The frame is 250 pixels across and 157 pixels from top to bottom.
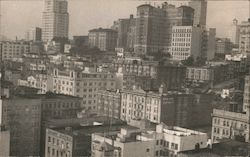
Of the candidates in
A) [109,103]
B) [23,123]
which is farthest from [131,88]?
[23,123]

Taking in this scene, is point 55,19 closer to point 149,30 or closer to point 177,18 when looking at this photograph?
point 149,30

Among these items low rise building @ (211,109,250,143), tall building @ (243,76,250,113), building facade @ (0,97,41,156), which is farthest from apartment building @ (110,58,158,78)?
building facade @ (0,97,41,156)

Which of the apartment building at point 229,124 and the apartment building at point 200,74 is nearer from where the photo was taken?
the apartment building at point 229,124

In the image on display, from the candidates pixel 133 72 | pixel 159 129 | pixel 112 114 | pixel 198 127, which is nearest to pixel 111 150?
pixel 159 129

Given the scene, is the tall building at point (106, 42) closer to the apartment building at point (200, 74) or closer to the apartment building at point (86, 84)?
A: the apartment building at point (200, 74)

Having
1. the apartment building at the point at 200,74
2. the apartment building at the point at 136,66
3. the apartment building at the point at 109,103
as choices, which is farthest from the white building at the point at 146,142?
the apartment building at the point at 136,66

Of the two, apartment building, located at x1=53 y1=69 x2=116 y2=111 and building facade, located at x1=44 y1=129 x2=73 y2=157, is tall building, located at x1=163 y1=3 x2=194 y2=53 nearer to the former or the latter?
apartment building, located at x1=53 y1=69 x2=116 y2=111

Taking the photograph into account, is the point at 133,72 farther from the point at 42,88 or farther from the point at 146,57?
the point at 42,88
